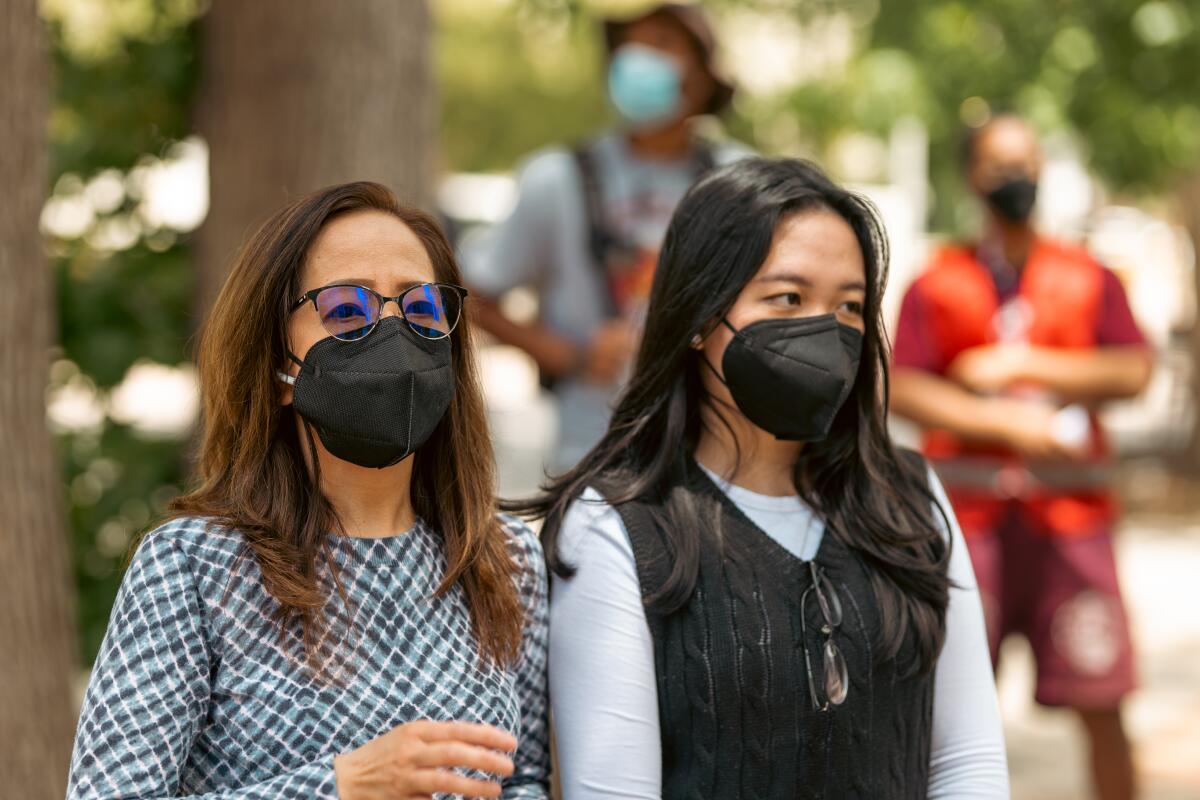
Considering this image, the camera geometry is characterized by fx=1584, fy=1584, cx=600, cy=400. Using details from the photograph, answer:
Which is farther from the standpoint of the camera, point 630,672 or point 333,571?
point 630,672

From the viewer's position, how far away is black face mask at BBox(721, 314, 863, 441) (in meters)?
2.53

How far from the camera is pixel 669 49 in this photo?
464 centimetres

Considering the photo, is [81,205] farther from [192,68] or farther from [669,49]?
[669,49]

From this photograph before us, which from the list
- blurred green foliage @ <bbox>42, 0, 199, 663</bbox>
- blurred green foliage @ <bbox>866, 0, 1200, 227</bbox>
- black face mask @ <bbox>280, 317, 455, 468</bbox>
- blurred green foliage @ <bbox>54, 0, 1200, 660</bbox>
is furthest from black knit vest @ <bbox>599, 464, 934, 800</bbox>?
blurred green foliage @ <bbox>866, 0, 1200, 227</bbox>

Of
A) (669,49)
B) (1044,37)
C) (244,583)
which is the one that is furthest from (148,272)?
(1044,37)

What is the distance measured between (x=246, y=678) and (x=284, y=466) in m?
0.32

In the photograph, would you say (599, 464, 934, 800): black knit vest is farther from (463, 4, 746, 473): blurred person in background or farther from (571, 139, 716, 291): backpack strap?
(571, 139, 716, 291): backpack strap

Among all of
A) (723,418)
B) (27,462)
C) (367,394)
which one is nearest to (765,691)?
(723,418)

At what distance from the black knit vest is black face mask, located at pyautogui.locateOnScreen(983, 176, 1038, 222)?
8.27 ft

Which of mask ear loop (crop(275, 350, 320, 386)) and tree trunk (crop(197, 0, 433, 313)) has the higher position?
tree trunk (crop(197, 0, 433, 313))

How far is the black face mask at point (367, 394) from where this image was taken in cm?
218

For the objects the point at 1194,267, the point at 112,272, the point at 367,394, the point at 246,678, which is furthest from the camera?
the point at 1194,267

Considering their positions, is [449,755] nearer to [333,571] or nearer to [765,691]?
[333,571]

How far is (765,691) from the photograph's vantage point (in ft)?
7.92
